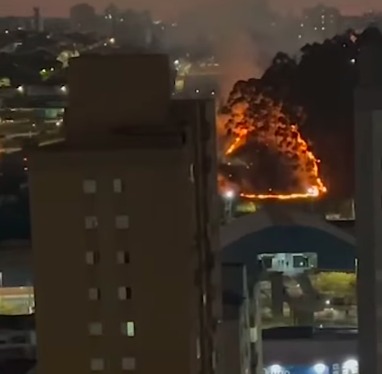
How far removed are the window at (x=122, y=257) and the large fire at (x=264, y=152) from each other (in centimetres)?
192

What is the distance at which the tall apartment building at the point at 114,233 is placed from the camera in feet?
5.95

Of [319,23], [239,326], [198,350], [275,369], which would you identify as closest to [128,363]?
[198,350]

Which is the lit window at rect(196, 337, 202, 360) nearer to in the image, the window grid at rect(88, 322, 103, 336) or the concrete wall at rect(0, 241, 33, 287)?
the window grid at rect(88, 322, 103, 336)

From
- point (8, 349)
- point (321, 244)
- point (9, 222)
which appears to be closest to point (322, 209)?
point (321, 244)

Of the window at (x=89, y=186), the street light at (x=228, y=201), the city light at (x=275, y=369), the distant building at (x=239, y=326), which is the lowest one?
the city light at (x=275, y=369)

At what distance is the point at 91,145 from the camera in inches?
72.9

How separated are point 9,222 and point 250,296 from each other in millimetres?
906

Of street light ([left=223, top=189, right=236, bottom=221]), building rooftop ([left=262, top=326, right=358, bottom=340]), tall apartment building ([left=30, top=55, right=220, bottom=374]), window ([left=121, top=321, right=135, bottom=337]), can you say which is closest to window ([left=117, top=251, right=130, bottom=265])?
tall apartment building ([left=30, top=55, right=220, bottom=374])

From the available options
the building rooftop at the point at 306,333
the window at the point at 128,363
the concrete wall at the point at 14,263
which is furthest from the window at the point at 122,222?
the building rooftop at the point at 306,333

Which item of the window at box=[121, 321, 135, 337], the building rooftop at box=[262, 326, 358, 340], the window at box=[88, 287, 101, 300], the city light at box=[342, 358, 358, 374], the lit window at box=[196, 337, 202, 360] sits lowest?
the city light at box=[342, 358, 358, 374]

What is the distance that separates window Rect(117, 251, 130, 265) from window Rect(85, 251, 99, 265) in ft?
0.14

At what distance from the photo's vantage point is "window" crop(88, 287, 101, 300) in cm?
184

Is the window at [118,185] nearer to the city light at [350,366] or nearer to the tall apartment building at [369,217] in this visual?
the tall apartment building at [369,217]

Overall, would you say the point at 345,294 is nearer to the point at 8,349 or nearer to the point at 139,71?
the point at 8,349
